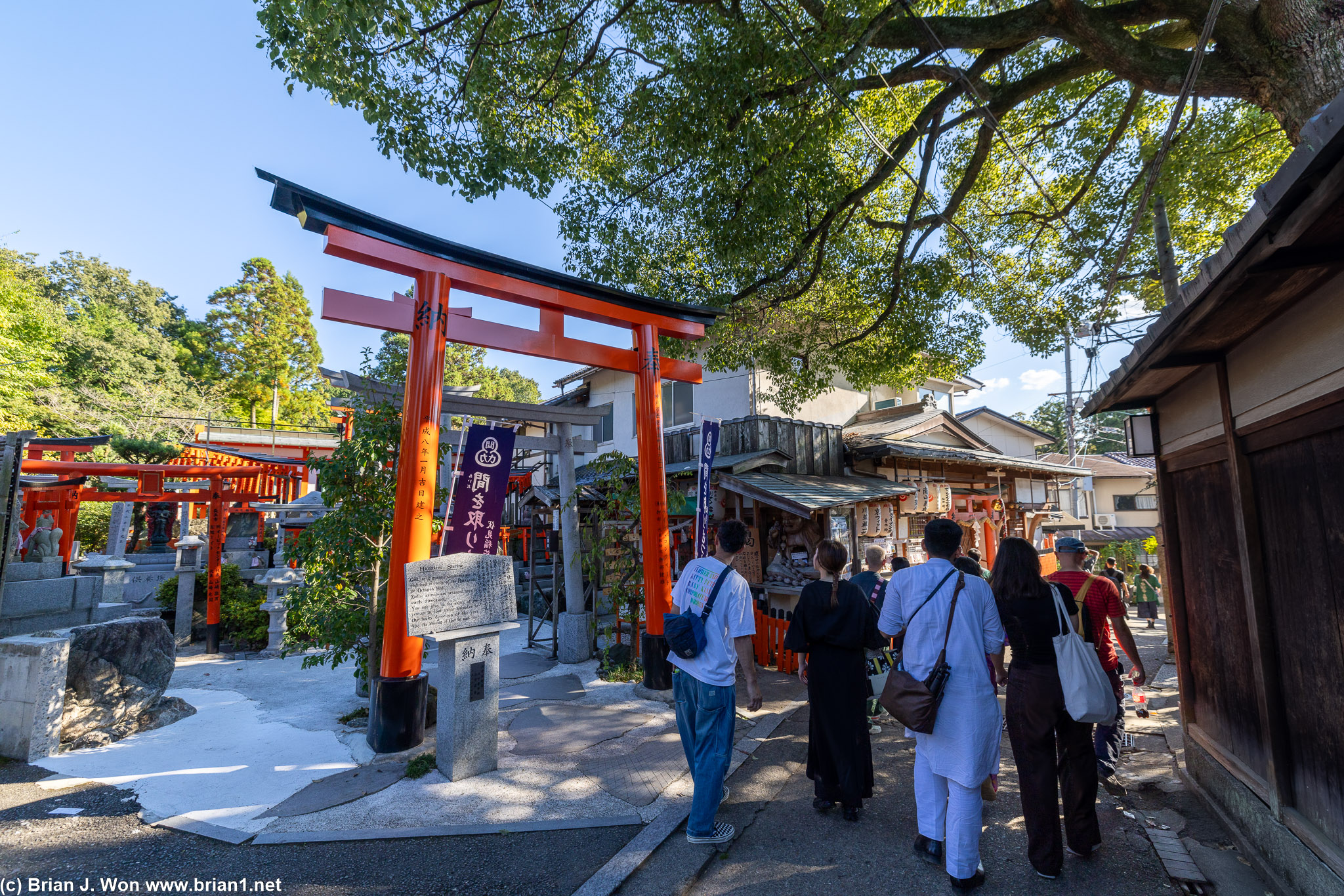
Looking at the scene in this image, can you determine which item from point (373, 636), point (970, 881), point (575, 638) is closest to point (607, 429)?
point (575, 638)

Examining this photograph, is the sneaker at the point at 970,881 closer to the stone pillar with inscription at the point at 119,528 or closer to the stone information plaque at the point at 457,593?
the stone information plaque at the point at 457,593

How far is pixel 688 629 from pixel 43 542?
10921mm

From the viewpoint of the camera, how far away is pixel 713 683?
405 cm

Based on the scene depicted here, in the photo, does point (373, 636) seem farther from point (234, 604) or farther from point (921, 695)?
point (234, 604)

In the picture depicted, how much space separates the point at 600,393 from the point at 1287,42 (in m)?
16.7

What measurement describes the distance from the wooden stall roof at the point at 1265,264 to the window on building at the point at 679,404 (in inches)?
490

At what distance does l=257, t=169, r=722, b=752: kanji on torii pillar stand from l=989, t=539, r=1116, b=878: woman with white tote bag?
3.99 m

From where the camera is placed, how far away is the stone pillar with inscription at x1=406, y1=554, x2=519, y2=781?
5109mm

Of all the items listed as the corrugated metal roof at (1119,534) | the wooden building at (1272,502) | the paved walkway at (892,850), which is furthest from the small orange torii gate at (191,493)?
the corrugated metal roof at (1119,534)

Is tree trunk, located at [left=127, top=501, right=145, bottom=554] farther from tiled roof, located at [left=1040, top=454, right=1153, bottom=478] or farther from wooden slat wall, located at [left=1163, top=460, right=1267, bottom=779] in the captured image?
tiled roof, located at [left=1040, top=454, right=1153, bottom=478]

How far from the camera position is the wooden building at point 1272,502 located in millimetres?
2727

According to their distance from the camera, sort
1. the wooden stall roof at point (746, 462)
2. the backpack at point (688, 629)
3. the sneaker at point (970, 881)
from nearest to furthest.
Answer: the sneaker at point (970, 881) < the backpack at point (688, 629) < the wooden stall roof at point (746, 462)

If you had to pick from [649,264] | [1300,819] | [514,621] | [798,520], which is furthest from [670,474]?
[1300,819]

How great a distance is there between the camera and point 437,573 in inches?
207
